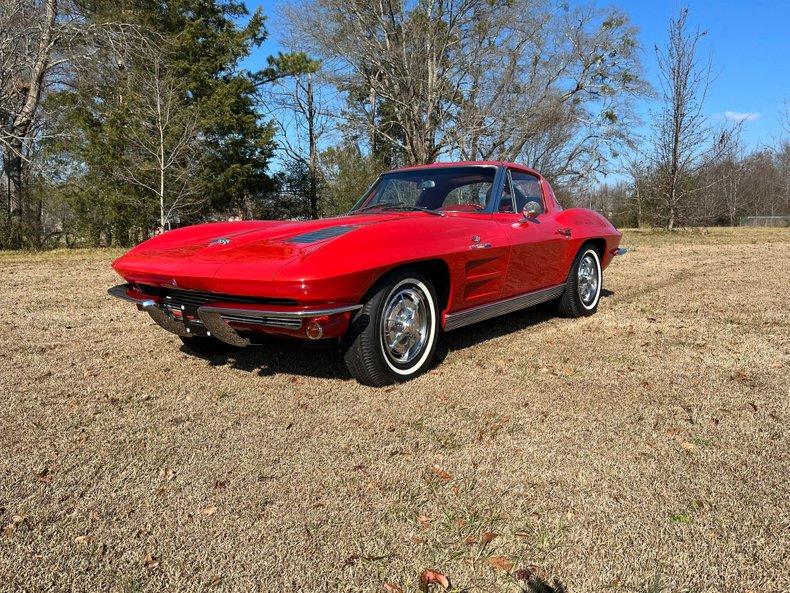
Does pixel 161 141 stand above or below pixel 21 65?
below

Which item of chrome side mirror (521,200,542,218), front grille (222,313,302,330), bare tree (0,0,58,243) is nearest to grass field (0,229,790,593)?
front grille (222,313,302,330)

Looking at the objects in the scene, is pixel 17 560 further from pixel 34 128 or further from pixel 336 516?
pixel 34 128

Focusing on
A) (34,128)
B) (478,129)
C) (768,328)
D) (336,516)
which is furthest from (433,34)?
(336,516)

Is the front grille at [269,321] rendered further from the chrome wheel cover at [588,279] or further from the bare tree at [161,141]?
the bare tree at [161,141]

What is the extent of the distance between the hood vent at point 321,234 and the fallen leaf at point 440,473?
1.39 meters

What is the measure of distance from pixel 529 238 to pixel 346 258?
1.98 m

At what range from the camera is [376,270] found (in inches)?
117

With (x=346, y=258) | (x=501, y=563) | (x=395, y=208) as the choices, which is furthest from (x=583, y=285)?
(x=501, y=563)

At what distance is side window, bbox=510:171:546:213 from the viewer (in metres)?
4.57

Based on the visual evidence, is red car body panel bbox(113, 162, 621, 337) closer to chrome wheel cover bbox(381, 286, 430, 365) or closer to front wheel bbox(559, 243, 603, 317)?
chrome wheel cover bbox(381, 286, 430, 365)

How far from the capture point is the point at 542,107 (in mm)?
21453

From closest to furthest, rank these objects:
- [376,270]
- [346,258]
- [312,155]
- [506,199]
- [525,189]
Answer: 1. [346,258]
2. [376,270]
3. [506,199]
4. [525,189]
5. [312,155]

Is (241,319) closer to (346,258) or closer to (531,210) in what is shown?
(346,258)

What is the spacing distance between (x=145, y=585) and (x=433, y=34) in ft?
69.3
